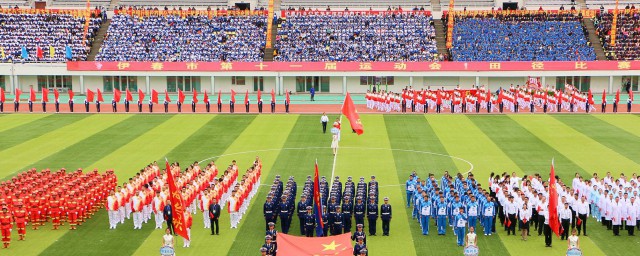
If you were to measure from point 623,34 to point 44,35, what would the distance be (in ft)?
152

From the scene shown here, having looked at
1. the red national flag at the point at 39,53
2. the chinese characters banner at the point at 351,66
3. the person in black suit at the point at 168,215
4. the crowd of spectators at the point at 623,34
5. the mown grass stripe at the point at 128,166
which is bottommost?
the mown grass stripe at the point at 128,166

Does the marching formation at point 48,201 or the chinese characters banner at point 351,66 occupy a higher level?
the chinese characters banner at point 351,66

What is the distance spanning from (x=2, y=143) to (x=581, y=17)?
49.2m

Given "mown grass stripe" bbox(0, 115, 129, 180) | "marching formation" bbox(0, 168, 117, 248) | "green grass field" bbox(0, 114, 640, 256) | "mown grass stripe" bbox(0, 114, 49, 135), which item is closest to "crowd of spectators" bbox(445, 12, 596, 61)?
"green grass field" bbox(0, 114, 640, 256)

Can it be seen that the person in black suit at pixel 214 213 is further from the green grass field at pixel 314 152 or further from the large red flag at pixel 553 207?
the large red flag at pixel 553 207

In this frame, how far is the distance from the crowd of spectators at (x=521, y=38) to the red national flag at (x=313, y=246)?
4728cm

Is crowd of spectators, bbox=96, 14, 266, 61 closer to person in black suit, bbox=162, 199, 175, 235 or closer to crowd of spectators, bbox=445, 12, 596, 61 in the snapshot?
crowd of spectators, bbox=445, 12, 596, 61

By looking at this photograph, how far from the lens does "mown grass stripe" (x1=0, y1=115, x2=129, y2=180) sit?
34531 millimetres

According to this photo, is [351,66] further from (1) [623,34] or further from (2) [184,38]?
(1) [623,34]

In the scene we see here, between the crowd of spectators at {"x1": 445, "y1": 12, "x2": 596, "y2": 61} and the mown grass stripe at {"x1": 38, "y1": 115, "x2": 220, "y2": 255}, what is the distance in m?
25.9

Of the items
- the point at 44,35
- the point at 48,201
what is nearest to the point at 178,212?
the point at 48,201

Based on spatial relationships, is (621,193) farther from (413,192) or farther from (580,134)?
(580,134)

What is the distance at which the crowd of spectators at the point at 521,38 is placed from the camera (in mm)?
65875

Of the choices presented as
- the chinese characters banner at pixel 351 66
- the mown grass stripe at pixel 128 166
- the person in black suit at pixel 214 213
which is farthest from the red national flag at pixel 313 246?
the chinese characters banner at pixel 351 66
